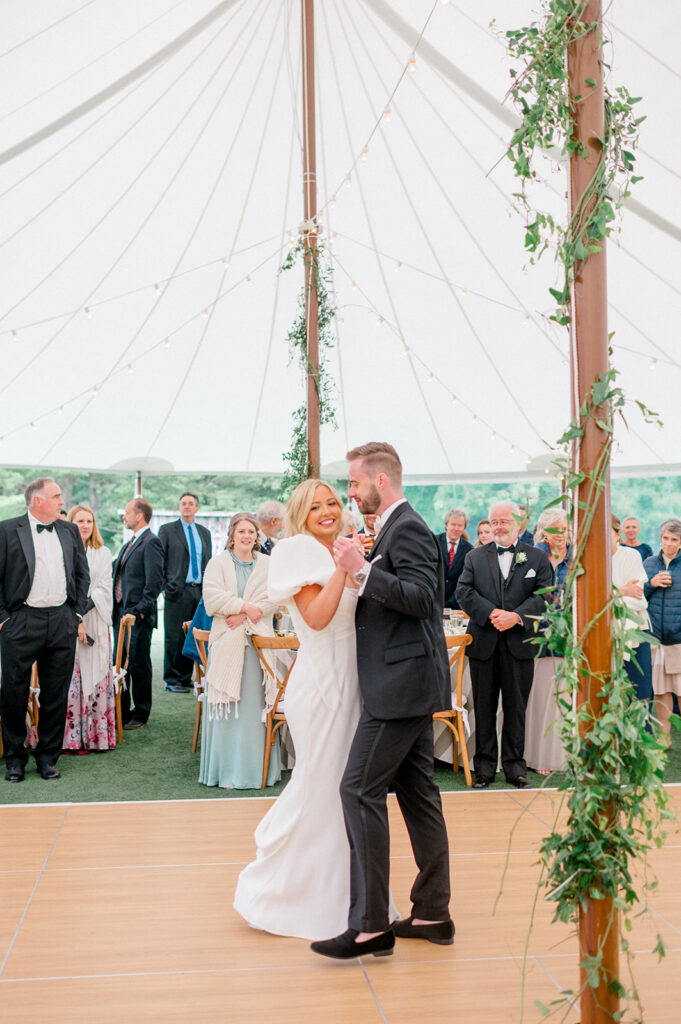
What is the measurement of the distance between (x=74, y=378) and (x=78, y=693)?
4702mm

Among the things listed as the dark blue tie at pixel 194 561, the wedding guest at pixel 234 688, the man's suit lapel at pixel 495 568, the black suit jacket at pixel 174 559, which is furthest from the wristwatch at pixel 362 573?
the dark blue tie at pixel 194 561

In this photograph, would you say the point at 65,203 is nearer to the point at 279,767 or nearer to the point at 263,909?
the point at 279,767

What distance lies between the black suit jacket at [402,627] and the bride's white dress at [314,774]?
142 mm

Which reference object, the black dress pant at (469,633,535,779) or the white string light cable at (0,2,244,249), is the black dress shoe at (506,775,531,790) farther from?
the white string light cable at (0,2,244,249)

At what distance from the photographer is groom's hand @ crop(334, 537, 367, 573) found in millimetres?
2770

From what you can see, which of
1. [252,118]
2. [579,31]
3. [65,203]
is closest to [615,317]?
[252,118]

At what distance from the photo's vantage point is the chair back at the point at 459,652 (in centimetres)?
502

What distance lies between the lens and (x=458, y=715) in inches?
204

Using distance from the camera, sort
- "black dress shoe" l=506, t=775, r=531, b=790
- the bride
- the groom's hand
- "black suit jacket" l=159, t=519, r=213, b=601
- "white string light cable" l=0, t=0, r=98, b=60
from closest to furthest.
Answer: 1. the groom's hand
2. the bride
3. "black dress shoe" l=506, t=775, r=531, b=790
4. "white string light cable" l=0, t=0, r=98, b=60
5. "black suit jacket" l=159, t=519, r=213, b=601

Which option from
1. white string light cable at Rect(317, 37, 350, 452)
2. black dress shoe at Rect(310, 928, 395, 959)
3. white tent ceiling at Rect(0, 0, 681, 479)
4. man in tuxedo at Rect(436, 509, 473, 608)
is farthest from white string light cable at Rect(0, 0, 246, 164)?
black dress shoe at Rect(310, 928, 395, 959)

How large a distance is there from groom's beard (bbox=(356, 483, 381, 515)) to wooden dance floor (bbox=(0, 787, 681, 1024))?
42.0 inches

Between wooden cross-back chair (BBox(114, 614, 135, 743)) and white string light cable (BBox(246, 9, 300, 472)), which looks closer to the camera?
wooden cross-back chair (BBox(114, 614, 135, 743))

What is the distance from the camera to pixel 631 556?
5.51 meters

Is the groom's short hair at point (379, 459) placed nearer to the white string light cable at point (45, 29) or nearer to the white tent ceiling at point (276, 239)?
the white tent ceiling at point (276, 239)
